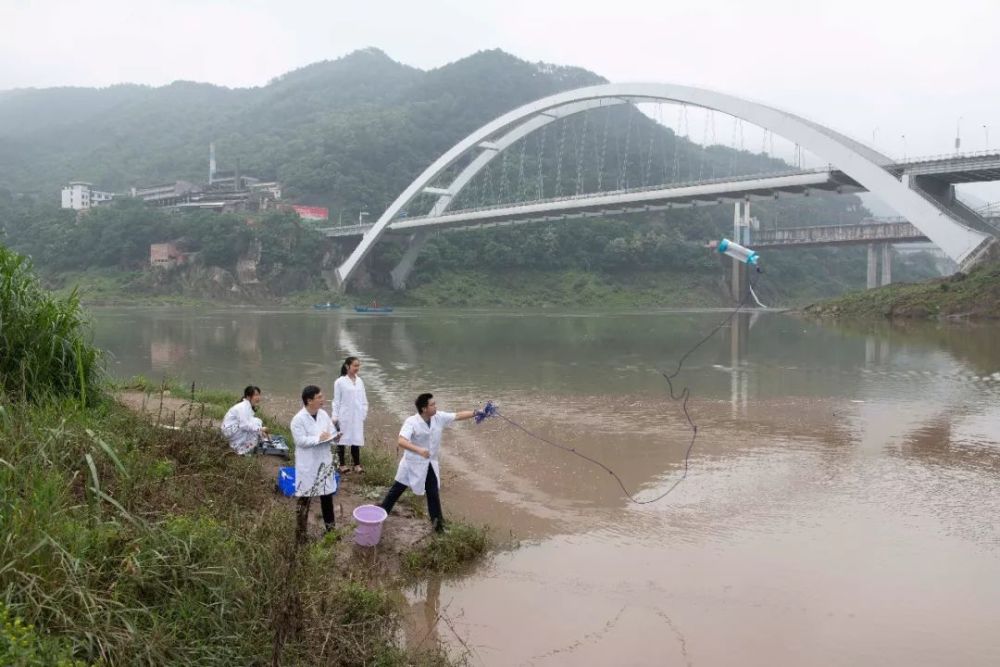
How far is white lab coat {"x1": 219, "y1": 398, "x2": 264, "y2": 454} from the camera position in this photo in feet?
17.3

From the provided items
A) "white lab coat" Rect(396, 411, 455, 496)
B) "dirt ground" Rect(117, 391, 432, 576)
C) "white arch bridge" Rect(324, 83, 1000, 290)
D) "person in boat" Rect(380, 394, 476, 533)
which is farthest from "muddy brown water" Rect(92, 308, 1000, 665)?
"white arch bridge" Rect(324, 83, 1000, 290)

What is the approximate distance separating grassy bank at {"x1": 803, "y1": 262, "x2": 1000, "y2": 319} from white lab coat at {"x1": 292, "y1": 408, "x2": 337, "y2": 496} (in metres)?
25.7

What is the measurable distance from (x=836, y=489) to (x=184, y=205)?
2455 inches

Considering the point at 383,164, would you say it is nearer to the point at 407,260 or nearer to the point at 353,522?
the point at 407,260

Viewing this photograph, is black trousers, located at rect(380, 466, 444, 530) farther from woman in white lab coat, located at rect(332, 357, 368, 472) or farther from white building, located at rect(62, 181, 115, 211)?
white building, located at rect(62, 181, 115, 211)

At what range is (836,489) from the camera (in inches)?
231

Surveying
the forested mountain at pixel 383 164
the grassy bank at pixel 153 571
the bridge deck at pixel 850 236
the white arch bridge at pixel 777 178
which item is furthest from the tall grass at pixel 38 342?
the forested mountain at pixel 383 164

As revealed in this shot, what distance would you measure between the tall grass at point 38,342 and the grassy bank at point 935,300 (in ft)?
87.1

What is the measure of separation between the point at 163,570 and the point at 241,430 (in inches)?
106

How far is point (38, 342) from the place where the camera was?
4.58m

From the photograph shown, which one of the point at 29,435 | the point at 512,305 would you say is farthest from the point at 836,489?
the point at 512,305

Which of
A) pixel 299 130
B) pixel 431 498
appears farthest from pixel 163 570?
pixel 299 130

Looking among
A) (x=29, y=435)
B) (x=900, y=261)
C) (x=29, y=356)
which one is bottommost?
(x=29, y=435)

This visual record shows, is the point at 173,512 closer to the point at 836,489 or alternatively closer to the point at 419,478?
the point at 419,478
